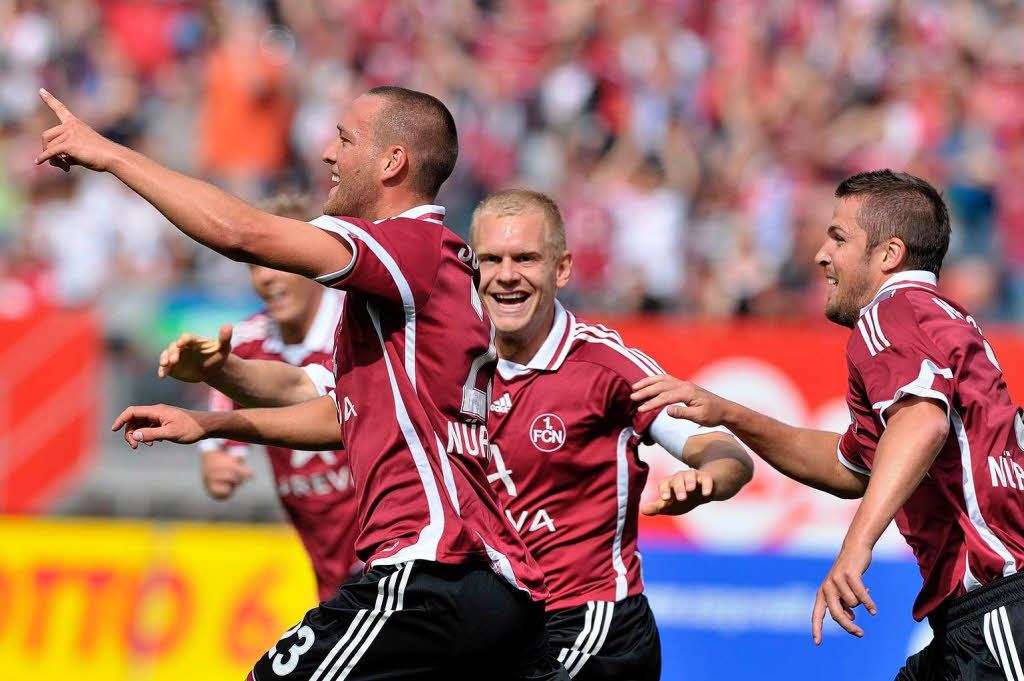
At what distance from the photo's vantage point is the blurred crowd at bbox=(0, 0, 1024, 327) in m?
12.8

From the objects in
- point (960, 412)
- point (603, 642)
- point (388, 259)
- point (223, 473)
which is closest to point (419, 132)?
point (388, 259)

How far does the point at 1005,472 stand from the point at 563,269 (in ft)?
7.35

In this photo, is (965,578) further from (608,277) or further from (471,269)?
(608,277)

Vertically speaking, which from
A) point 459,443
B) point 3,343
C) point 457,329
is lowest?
point 459,443

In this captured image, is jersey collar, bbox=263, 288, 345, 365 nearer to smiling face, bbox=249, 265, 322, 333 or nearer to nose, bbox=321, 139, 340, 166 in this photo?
smiling face, bbox=249, 265, 322, 333

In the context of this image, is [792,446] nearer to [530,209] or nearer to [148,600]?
[530,209]

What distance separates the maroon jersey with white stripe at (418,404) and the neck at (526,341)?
123 centimetres

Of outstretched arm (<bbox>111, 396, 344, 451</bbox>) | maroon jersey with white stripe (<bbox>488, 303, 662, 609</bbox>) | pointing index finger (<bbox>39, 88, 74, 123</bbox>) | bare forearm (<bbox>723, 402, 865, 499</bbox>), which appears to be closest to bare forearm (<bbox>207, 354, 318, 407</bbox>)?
outstretched arm (<bbox>111, 396, 344, 451</bbox>)

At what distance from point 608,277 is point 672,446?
745cm

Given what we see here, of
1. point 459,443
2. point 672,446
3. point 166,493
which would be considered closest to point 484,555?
point 459,443

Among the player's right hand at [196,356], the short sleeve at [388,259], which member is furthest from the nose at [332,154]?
the player's right hand at [196,356]

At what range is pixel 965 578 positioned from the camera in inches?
178

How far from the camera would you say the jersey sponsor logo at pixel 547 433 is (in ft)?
18.0

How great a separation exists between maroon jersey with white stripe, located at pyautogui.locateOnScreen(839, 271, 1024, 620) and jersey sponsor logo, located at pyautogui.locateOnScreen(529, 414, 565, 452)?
1339 millimetres
